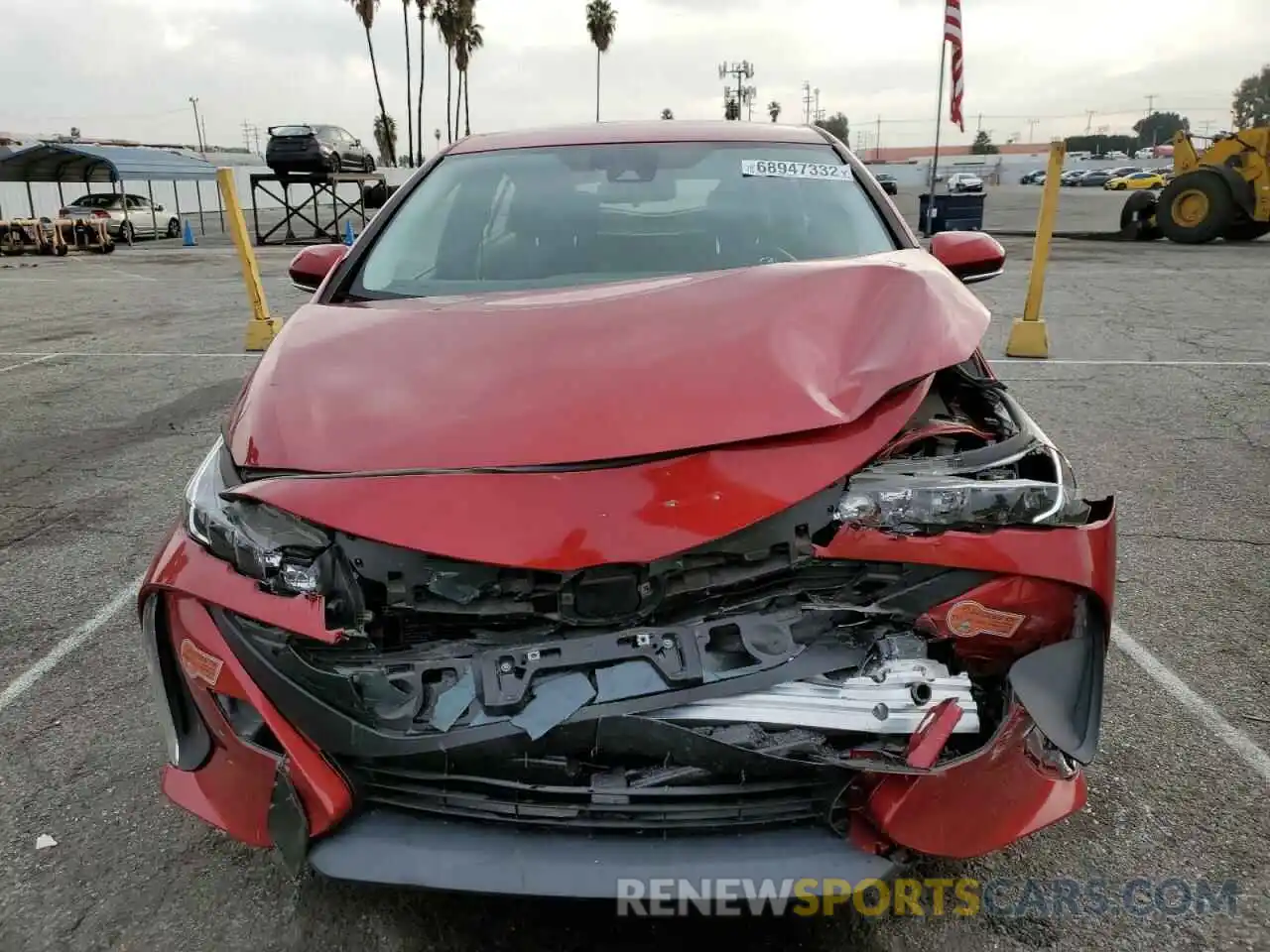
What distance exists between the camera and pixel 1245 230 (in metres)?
18.5

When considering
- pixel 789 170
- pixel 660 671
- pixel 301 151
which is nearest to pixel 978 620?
pixel 660 671

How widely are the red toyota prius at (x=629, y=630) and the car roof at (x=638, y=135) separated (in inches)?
62.9

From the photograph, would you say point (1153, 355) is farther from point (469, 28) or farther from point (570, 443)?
point (469, 28)

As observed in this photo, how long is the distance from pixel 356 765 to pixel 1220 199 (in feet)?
67.0

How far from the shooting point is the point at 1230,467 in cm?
465

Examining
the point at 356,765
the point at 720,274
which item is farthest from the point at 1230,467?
the point at 356,765

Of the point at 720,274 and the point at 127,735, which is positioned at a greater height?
the point at 720,274

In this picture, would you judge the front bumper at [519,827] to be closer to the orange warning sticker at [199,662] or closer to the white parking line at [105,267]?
the orange warning sticker at [199,662]

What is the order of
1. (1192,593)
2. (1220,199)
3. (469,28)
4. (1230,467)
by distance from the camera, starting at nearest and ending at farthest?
(1192,593) → (1230,467) → (1220,199) → (469,28)

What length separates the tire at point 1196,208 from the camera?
58.1ft

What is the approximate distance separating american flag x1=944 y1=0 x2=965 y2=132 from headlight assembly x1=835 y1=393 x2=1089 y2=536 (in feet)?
46.7

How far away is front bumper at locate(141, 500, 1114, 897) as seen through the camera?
159 cm

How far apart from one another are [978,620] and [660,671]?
58 cm

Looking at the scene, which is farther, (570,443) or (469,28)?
(469,28)
